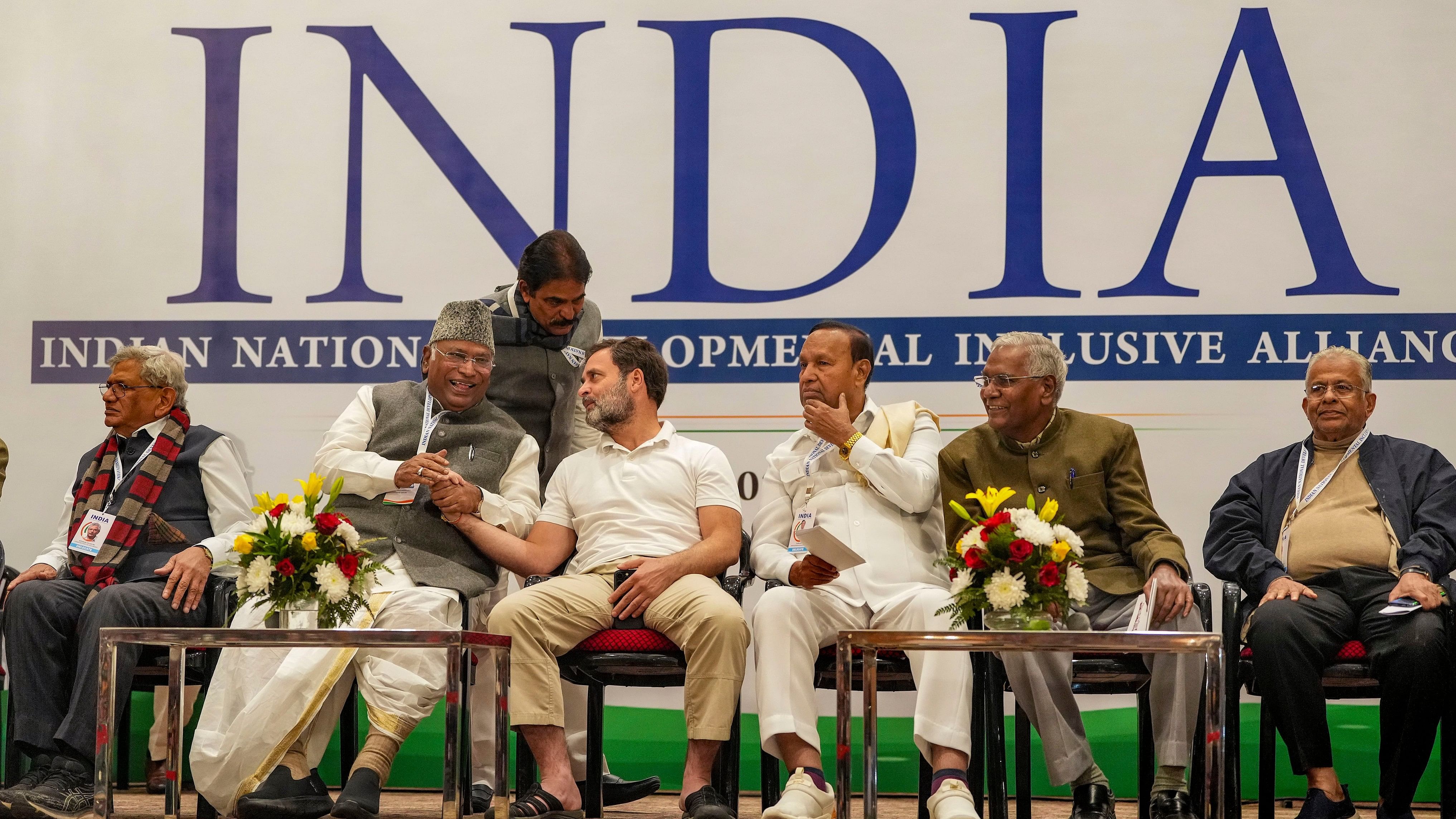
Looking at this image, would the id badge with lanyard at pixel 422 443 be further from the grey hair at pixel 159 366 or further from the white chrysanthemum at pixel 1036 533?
the white chrysanthemum at pixel 1036 533

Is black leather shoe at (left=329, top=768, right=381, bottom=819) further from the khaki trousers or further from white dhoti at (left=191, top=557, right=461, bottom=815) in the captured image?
the khaki trousers

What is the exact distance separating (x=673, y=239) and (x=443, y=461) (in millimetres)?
1352

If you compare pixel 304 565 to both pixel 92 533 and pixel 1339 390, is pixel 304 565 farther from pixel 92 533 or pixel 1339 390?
pixel 1339 390

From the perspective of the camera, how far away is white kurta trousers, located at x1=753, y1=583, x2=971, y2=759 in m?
3.55

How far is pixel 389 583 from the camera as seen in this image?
4.01 m

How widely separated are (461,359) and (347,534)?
0.86 meters

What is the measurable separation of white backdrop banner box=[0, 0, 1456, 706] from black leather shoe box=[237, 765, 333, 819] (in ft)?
5.23

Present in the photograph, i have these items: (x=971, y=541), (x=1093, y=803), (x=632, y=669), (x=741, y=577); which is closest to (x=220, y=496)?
(x=632, y=669)

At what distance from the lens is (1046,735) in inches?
144

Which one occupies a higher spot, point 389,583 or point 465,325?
point 465,325

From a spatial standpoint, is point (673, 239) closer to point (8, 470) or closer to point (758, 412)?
point (758, 412)

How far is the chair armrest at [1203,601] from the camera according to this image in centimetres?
372

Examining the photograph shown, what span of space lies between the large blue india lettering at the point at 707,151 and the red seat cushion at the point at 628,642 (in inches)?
60.4

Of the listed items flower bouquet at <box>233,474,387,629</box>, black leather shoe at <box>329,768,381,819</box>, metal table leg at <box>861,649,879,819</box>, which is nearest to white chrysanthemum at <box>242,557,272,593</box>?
flower bouquet at <box>233,474,387,629</box>
